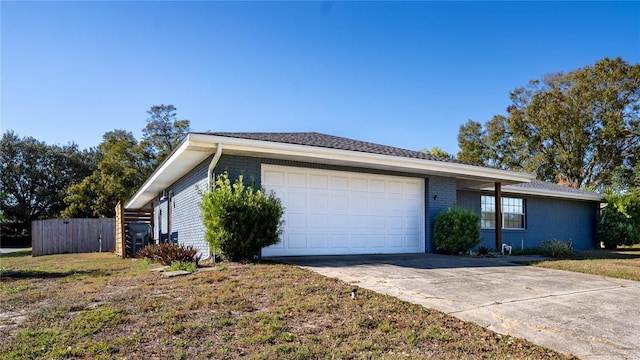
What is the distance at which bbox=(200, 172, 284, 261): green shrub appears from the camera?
7.91m

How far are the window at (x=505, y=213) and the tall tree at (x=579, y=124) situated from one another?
1597 cm

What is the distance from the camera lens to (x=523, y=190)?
51.5 feet

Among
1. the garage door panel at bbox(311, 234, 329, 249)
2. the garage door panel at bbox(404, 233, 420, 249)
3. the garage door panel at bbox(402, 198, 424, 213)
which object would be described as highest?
the garage door panel at bbox(402, 198, 424, 213)

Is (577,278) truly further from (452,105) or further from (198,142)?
(452,105)

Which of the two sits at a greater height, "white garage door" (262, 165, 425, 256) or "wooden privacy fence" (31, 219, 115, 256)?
"white garage door" (262, 165, 425, 256)

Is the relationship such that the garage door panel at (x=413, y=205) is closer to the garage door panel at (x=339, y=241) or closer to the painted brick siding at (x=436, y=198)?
the painted brick siding at (x=436, y=198)

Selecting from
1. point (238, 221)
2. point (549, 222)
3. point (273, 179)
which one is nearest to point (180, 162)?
point (273, 179)

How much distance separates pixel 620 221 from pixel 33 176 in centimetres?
4281

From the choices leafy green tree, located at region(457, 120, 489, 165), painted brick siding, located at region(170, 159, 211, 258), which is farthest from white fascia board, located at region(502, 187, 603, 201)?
leafy green tree, located at region(457, 120, 489, 165)

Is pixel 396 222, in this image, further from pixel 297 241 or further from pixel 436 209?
pixel 297 241

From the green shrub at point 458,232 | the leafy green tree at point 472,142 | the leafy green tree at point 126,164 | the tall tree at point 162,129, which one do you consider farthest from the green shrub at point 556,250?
the tall tree at point 162,129

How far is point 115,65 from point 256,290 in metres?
9.07

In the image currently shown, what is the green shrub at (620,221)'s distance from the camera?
18188mm

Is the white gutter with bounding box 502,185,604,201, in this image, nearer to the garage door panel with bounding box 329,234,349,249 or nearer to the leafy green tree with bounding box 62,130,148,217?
the garage door panel with bounding box 329,234,349,249
